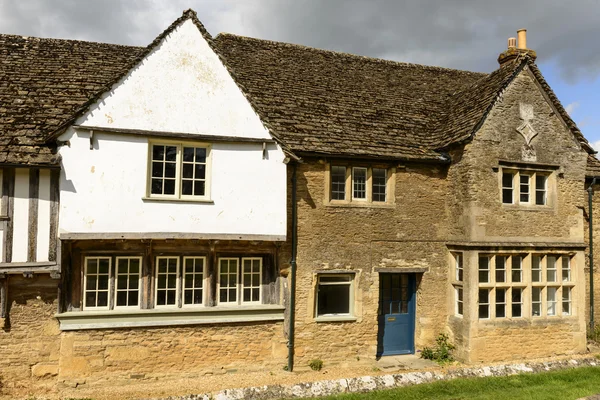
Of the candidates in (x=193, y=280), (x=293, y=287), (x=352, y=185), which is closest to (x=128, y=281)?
(x=193, y=280)

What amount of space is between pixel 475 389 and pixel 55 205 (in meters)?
10.1

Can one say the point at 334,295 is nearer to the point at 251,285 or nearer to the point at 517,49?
the point at 251,285

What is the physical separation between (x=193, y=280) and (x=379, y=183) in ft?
19.1

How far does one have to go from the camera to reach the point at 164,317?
34.2 feet

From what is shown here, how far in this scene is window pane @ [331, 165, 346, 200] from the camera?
1218 centimetres

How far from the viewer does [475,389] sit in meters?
9.38

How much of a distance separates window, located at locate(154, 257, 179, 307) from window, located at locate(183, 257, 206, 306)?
0.22m

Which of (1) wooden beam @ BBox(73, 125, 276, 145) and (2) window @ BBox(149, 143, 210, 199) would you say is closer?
(1) wooden beam @ BBox(73, 125, 276, 145)

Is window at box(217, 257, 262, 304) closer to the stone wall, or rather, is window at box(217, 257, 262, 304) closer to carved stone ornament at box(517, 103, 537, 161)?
the stone wall

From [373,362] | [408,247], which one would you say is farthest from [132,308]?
[408,247]

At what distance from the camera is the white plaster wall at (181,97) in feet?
33.1

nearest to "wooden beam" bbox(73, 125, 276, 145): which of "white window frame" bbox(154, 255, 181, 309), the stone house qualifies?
the stone house

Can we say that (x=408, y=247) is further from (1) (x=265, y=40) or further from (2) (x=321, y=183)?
(1) (x=265, y=40)

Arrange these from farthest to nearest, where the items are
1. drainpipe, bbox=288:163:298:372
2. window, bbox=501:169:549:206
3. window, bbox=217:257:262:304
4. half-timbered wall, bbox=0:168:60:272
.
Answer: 1. window, bbox=501:169:549:206
2. drainpipe, bbox=288:163:298:372
3. window, bbox=217:257:262:304
4. half-timbered wall, bbox=0:168:60:272
